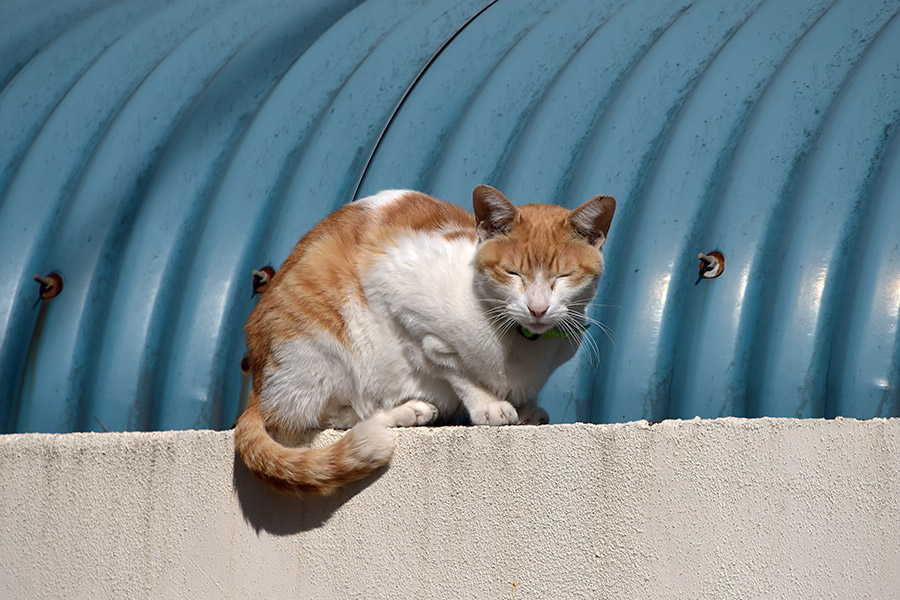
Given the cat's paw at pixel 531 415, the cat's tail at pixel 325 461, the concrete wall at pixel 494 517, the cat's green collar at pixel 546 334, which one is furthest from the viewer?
the cat's paw at pixel 531 415

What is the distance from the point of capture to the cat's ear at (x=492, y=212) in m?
2.22

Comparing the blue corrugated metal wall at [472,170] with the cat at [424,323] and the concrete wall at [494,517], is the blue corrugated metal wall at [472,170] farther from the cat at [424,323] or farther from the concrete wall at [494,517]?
the concrete wall at [494,517]

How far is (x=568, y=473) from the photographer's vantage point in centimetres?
184

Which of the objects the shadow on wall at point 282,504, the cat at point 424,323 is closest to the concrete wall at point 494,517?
the shadow on wall at point 282,504

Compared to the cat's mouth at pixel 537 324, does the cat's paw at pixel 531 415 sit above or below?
below

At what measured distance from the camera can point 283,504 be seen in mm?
2148

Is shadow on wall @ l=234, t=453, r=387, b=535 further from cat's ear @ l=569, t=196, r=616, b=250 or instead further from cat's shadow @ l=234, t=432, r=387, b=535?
cat's ear @ l=569, t=196, r=616, b=250

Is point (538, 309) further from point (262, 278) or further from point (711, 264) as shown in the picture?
point (262, 278)

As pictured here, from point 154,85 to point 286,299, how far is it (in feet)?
7.17

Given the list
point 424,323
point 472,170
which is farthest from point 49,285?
point 424,323

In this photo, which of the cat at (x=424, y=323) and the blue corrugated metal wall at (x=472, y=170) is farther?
the blue corrugated metal wall at (x=472, y=170)

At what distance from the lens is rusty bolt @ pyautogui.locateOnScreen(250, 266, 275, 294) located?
345 centimetres

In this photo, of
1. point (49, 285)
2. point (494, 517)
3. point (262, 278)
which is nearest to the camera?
point (494, 517)

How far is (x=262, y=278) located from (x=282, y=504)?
147 centimetres
